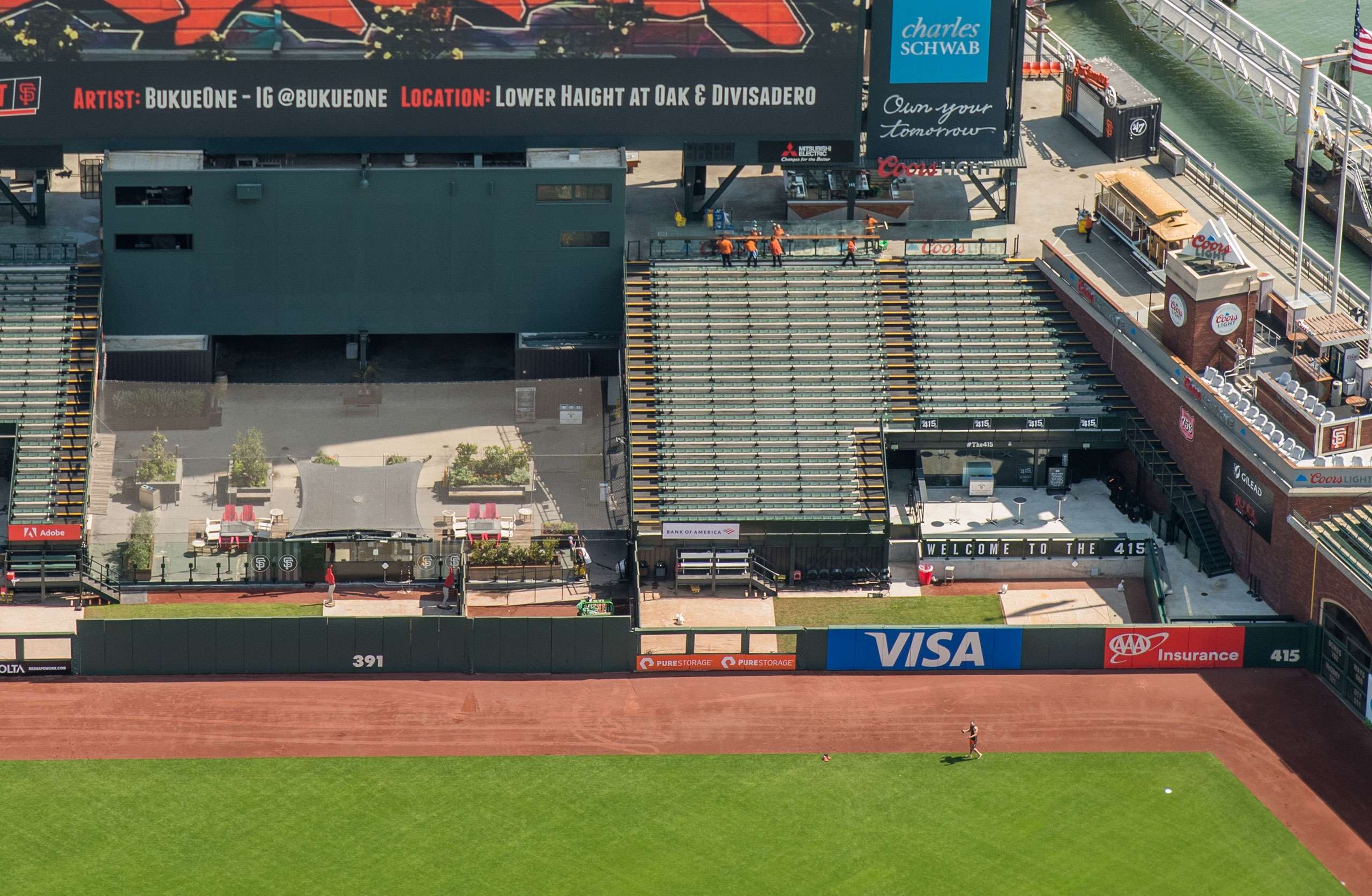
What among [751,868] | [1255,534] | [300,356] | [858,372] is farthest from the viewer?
[300,356]

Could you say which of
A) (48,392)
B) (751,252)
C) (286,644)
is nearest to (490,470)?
(286,644)

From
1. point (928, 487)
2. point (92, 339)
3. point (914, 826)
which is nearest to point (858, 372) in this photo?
point (928, 487)

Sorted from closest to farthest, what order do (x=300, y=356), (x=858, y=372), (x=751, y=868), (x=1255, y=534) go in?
(x=751, y=868)
(x=1255, y=534)
(x=858, y=372)
(x=300, y=356)

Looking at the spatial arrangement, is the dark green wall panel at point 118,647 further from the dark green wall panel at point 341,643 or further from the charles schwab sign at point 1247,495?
the charles schwab sign at point 1247,495

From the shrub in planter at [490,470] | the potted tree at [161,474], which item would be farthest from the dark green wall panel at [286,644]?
the shrub in planter at [490,470]

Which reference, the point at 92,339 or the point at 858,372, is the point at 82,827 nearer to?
the point at 92,339

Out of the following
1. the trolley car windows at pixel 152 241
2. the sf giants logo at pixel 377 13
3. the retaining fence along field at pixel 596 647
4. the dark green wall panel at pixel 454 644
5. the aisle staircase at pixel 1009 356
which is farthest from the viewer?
the trolley car windows at pixel 152 241

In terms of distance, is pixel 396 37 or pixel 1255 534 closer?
pixel 1255 534
